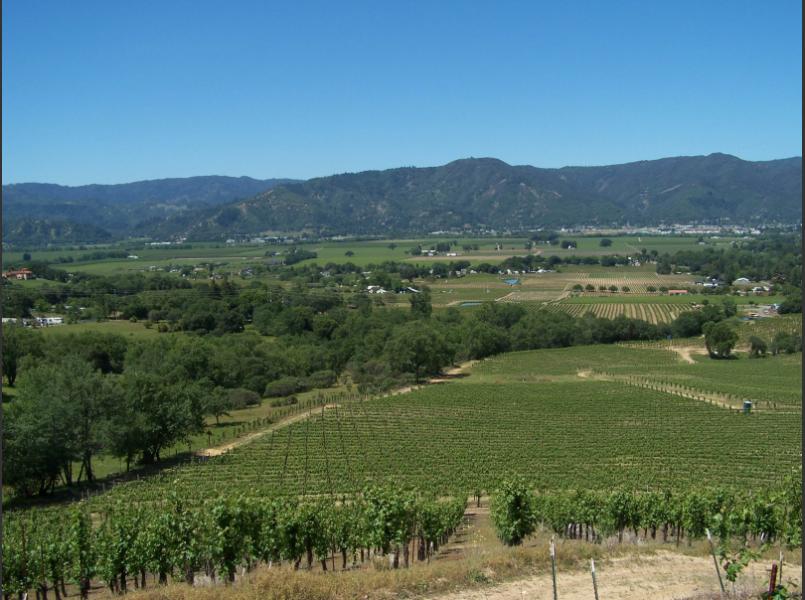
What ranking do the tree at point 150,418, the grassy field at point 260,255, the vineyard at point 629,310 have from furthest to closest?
the grassy field at point 260,255
the vineyard at point 629,310
the tree at point 150,418

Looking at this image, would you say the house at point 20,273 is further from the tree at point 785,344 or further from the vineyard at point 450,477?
the tree at point 785,344

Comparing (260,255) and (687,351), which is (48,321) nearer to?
(687,351)

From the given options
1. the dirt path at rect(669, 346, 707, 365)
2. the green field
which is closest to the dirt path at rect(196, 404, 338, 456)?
the green field

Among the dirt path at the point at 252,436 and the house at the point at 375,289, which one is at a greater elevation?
the house at the point at 375,289

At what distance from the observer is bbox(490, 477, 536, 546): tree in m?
16.2

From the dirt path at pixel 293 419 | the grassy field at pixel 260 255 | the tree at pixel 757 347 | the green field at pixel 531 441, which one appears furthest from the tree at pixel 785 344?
the grassy field at pixel 260 255

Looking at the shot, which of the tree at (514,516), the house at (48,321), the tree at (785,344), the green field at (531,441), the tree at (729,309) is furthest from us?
the tree at (729,309)

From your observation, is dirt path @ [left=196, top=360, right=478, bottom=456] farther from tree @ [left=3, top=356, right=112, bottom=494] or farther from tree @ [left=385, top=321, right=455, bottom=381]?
tree @ [left=3, top=356, right=112, bottom=494]

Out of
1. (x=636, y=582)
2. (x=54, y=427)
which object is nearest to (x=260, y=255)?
(x=54, y=427)

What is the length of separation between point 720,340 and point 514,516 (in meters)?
51.4

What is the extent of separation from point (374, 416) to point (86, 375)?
16.1 meters

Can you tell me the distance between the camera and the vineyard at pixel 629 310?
79713 millimetres

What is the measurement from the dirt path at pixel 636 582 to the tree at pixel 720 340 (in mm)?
51694

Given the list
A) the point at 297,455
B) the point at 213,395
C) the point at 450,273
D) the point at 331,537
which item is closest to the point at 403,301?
the point at 450,273
